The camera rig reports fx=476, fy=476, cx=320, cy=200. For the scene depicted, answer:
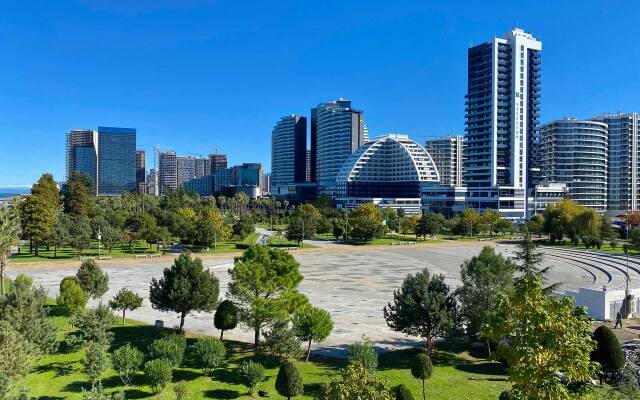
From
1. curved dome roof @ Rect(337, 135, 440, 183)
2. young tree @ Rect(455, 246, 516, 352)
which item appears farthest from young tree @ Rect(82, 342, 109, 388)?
curved dome roof @ Rect(337, 135, 440, 183)

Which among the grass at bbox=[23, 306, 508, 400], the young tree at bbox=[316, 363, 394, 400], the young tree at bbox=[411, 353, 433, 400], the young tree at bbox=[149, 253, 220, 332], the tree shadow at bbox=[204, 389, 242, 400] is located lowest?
the tree shadow at bbox=[204, 389, 242, 400]

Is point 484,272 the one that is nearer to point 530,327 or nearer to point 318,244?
point 530,327

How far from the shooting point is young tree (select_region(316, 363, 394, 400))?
11102mm

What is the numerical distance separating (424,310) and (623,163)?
190 metres

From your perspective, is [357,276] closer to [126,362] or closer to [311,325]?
[311,325]

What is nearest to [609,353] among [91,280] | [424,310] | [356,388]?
[424,310]

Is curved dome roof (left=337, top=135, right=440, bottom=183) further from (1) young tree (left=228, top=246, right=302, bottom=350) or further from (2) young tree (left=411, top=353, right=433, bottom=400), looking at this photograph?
(2) young tree (left=411, top=353, right=433, bottom=400)

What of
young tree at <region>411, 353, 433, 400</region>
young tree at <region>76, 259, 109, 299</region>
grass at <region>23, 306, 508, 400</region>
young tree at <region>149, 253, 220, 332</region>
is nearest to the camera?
young tree at <region>411, 353, 433, 400</region>

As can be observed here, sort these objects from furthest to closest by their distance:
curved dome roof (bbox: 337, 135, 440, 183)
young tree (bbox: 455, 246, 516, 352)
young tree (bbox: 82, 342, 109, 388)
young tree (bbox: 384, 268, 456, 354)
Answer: curved dome roof (bbox: 337, 135, 440, 183)
young tree (bbox: 455, 246, 516, 352)
young tree (bbox: 384, 268, 456, 354)
young tree (bbox: 82, 342, 109, 388)

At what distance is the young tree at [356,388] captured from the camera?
437 inches

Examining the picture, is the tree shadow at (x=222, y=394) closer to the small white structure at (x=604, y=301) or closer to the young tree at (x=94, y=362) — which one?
the young tree at (x=94, y=362)

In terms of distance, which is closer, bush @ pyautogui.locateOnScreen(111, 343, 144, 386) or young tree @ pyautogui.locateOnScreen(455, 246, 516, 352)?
bush @ pyautogui.locateOnScreen(111, 343, 144, 386)

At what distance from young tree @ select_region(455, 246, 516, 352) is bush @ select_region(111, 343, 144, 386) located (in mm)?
17724

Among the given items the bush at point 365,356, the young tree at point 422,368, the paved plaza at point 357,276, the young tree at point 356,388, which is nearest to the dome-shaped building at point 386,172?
the paved plaza at point 357,276
